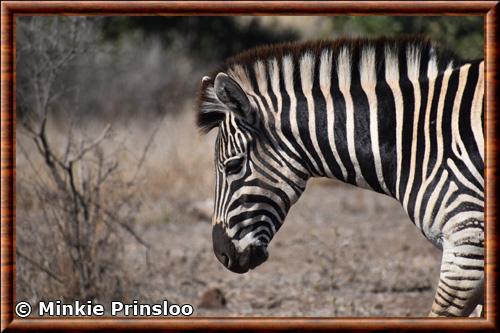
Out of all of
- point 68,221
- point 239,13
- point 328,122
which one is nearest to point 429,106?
point 328,122

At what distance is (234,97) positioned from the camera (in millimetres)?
4586

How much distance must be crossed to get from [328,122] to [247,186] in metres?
0.58

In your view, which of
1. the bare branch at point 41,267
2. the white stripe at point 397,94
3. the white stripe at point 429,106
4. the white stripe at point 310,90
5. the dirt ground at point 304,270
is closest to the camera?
the white stripe at point 429,106

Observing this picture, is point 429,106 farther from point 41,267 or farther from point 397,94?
point 41,267

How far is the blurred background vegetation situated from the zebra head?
1166 millimetres

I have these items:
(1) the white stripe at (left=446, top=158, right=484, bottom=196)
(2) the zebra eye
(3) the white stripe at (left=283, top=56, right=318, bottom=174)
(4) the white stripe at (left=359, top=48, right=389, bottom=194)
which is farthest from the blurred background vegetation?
(2) the zebra eye

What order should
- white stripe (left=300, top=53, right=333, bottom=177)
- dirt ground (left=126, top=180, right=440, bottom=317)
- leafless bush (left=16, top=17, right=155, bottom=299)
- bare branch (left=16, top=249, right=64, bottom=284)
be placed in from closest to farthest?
white stripe (left=300, top=53, right=333, bottom=177) < bare branch (left=16, top=249, right=64, bottom=284) < leafless bush (left=16, top=17, right=155, bottom=299) < dirt ground (left=126, top=180, right=440, bottom=317)

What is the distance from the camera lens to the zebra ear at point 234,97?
14.9ft

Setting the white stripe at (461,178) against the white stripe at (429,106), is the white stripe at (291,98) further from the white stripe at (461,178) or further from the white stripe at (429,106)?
the white stripe at (461,178)

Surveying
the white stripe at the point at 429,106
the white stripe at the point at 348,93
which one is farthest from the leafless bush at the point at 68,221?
the white stripe at the point at 429,106

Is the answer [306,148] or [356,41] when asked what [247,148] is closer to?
[306,148]

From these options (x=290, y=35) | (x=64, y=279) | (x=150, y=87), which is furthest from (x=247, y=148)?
(x=290, y=35)

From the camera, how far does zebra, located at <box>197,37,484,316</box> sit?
14.8 feet

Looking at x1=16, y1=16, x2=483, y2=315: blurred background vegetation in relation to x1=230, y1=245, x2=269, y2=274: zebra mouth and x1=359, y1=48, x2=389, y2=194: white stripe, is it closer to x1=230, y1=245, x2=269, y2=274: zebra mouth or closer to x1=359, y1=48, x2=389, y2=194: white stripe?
x1=359, y1=48, x2=389, y2=194: white stripe
